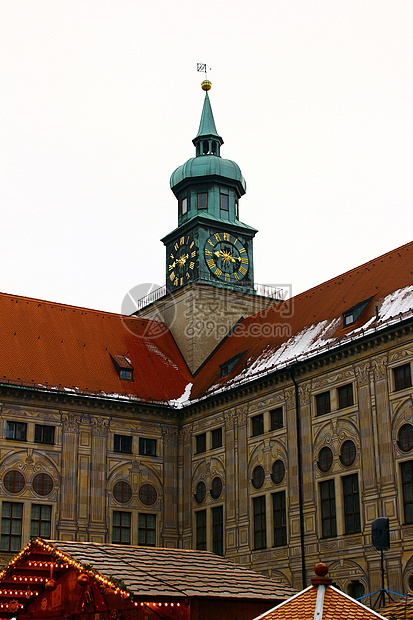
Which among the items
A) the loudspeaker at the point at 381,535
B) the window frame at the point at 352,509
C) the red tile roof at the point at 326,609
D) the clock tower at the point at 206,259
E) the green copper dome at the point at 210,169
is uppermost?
the green copper dome at the point at 210,169

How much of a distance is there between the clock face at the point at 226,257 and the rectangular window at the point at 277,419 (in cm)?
1507

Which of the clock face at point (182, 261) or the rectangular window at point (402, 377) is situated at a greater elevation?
the clock face at point (182, 261)

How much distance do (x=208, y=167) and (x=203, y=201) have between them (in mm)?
2149

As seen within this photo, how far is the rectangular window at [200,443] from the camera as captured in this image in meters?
46.2

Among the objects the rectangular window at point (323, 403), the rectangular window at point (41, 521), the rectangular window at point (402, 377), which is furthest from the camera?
the rectangular window at point (41, 521)

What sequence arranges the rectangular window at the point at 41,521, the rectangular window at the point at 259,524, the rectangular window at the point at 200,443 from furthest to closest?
1. the rectangular window at the point at 200,443
2. the rectangular window at the point at 41,521
3. the rectangular window at the point at 259,524

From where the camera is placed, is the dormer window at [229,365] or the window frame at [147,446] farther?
the dormer window at [229,365]

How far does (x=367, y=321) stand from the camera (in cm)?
3844

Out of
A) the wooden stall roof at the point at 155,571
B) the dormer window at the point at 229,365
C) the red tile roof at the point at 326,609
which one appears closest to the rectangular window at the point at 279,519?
the dormer window at the point at 229,365

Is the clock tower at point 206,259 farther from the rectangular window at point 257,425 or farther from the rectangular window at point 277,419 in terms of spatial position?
the rectangular window at point 277,419

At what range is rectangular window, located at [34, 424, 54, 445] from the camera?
43.7 metres

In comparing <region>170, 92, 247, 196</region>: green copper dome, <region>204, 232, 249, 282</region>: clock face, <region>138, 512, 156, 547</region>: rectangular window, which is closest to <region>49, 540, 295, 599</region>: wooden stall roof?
<region>138, 512, 156, 547</region>: rectangular window

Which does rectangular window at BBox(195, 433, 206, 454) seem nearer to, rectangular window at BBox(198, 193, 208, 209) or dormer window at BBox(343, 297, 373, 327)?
dormer window at BBox(343, 297, 373, 327)

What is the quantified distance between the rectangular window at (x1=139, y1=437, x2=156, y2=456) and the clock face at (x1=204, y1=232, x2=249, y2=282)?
40.9 ft
